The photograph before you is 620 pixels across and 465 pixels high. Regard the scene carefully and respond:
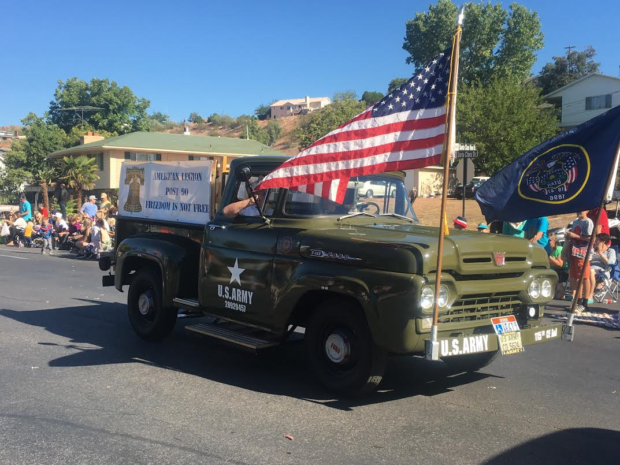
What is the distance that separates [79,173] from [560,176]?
3938 cm

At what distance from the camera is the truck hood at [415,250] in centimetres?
485

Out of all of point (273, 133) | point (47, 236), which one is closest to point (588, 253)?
point (47, 236)

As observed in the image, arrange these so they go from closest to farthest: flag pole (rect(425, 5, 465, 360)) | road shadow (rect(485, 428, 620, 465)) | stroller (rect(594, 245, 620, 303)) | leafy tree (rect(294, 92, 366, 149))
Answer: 1. road shadow (rect(485, 428, 620, 465))
2. flag pole (rect(425, 5, 465, 360))
3. stroller (rect(594, 245, 620, 303))
4. leafy tree (rect(294, 92, 366, 149))

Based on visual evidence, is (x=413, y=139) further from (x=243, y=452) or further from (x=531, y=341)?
(x=243, y=452)

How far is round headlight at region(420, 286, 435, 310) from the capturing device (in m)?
4.78

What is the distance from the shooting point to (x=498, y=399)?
5531 millimetres

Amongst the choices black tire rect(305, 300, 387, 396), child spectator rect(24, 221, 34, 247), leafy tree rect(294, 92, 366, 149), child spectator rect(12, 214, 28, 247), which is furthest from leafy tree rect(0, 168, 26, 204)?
black tire rect(305, 300, 387, 396)

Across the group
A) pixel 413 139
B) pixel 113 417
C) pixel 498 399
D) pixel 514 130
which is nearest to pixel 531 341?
pixel 498 399

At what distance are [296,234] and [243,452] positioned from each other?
209 centimetres

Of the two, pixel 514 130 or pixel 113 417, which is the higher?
pixel 514 130

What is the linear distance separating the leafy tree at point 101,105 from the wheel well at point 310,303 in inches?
2555

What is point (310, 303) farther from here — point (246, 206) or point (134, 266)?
point (134, 266)

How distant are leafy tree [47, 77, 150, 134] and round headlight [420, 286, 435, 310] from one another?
217ft

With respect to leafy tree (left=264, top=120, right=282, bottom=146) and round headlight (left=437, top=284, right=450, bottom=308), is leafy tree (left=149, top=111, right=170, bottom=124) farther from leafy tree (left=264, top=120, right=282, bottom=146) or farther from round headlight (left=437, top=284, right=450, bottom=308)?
round headlight (left=437, top=284, right=450, bottom=308)
